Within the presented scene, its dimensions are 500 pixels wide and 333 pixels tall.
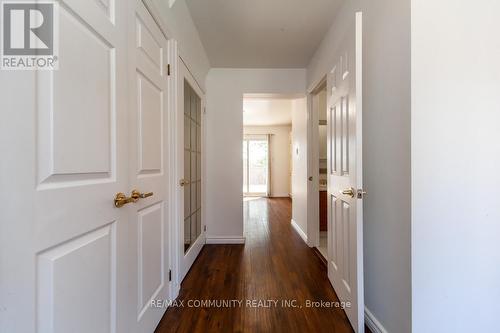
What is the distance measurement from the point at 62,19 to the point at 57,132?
372 millimetres

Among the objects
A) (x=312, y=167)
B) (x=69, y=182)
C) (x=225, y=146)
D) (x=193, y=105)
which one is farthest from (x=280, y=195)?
(x=69, y=182)

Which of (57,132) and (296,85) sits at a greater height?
(296,85)

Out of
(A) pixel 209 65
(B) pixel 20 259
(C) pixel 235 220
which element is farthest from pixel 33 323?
(A) pixel 209 65

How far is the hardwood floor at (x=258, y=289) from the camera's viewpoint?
5.14ft

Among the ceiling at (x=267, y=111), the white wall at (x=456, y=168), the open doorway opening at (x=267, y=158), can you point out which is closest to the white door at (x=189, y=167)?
the white wall at (x=456, y=168)

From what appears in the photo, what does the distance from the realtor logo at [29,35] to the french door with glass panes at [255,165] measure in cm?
738

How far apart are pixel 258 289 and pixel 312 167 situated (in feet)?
5.64

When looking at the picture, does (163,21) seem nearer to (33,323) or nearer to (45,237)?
(45,237)

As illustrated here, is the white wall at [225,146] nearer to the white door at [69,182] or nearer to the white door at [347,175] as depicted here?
the white door at [347,175]

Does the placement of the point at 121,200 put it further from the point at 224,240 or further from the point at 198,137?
the point at 224,240

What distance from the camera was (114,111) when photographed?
→ 3.37 feet

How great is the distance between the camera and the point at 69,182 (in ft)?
2.57

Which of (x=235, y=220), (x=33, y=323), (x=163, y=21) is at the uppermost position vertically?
(x=163, y=21)

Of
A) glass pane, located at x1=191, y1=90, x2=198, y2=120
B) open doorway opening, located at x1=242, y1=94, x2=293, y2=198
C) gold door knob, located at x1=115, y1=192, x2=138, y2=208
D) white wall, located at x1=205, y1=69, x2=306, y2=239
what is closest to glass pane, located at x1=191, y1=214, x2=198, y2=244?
white wall, located at x1=205, y1=69, x2=306, y2=239
